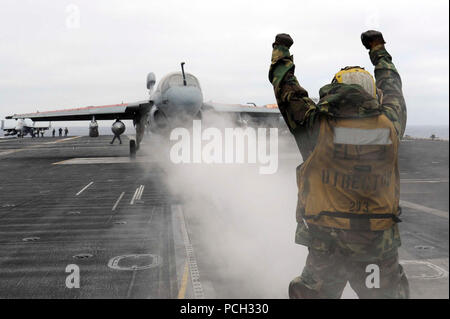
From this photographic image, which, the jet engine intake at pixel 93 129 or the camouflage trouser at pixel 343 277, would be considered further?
the jet engine intake at pixel 93 129

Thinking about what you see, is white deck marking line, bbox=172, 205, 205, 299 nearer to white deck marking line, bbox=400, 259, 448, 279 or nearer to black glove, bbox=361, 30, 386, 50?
white deck marking line, bbox=400, 259, 448, 279

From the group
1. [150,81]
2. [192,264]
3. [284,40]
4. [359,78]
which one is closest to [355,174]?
[359,78]

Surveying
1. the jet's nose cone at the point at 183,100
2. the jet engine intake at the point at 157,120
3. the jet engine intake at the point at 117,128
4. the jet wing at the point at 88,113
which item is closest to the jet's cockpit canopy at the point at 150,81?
the jet wing at the point at 88,113

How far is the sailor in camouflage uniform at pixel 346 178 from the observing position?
2.62 metres

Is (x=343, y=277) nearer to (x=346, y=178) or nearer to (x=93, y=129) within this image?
(x=346, y=178)

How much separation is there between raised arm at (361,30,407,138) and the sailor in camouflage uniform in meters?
0.01

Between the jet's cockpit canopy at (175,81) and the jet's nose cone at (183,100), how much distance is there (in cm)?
26

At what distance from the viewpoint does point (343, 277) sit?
2.82 m

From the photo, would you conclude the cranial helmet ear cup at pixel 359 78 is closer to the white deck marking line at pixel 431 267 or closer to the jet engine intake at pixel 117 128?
the white deck marking line at pixel 431 267

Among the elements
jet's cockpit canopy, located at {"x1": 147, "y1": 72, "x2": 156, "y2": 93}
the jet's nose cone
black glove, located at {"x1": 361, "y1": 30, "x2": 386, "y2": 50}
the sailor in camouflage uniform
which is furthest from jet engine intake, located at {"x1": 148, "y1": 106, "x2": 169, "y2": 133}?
the sailor in camouflage uniform

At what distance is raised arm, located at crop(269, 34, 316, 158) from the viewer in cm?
279

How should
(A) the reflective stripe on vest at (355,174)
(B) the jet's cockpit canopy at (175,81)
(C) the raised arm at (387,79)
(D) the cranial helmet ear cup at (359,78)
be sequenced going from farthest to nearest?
(B) the jet's cockpit canopy at (175,81) → (C) the raised arm at (387,79) → (D) the cranial helmet ear cup at (359,78) → (A) the reflective stripe on vest at (355,174)

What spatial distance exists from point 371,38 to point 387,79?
327 mm
